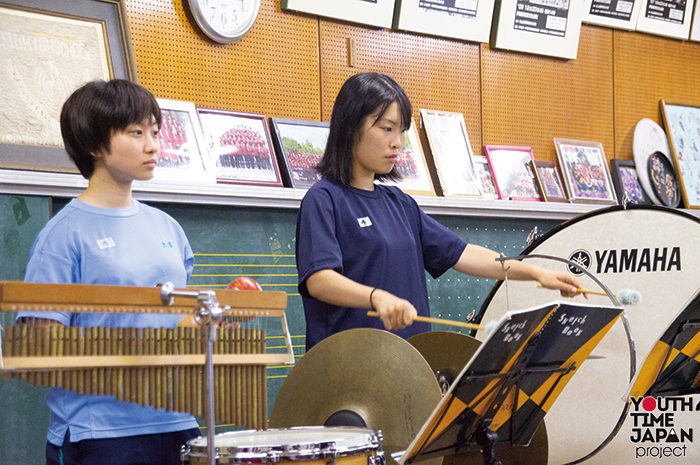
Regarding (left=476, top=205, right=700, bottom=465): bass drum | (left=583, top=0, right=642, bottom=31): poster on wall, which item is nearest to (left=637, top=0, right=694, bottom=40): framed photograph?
(left=583, top=0, right=642, bottom=31): poster on wall

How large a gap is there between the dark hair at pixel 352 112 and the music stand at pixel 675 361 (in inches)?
42.8

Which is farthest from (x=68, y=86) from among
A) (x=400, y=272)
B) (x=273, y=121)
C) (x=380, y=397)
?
(x=380, y=397)

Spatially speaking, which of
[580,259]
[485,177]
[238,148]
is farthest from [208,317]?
[485,177]

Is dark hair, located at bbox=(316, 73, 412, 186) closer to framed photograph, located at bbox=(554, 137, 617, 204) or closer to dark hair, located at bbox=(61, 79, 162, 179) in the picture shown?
dark hair, located at bbox=(61, 79, 162, 179)

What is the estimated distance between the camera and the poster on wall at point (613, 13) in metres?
4.95

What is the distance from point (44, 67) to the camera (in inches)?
119

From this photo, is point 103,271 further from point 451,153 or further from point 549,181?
point 549,181

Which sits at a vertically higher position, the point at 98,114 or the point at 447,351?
the point at 98,114

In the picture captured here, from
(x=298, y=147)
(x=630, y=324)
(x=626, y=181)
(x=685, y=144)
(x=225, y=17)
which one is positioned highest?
(x=225, y=17)

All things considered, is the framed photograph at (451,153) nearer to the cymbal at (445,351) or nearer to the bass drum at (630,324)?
the bass drum at (630,324)

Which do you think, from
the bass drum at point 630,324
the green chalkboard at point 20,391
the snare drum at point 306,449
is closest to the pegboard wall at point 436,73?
the green chalkboard at point 20,391

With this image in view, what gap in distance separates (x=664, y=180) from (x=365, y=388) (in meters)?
3.80

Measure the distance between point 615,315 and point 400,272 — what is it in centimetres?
66

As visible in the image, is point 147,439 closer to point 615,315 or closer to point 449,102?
point 615,315
